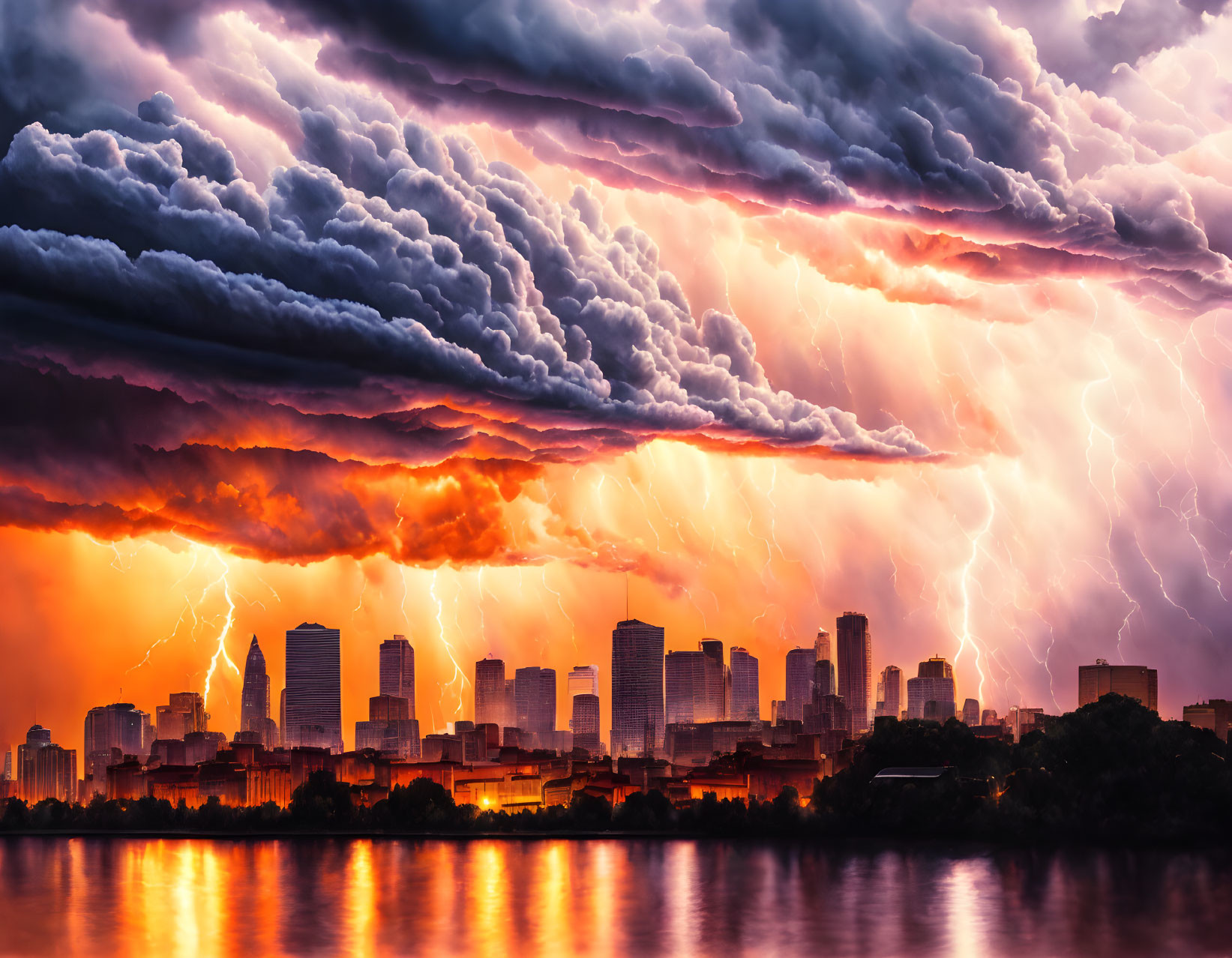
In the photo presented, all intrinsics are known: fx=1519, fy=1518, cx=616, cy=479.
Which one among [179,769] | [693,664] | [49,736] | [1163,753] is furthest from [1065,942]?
[693,664]

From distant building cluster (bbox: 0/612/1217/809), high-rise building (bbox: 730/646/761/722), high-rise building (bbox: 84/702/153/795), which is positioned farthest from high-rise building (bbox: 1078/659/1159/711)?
high-rise building (bbox: 84/702/153/795)

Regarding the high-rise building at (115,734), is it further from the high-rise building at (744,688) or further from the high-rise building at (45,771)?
the high-rise building at (744,688)

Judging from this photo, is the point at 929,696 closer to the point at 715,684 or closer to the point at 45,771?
the point at 715,684

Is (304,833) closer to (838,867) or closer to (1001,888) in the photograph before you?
(838,867)

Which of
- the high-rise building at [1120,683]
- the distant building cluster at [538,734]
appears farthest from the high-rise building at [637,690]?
the high-rise building at [1120,683]

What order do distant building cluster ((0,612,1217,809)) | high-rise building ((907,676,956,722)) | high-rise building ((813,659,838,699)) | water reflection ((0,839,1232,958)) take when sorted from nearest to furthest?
water reflection ((0,839,1232,958))
distant building cluster ((0,612,1217,809))
high-rise building ((907,676,956,722))
high-rise building ((813,659,838,699))

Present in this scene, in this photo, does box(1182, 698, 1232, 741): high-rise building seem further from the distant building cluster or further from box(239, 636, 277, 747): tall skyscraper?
box(239, 636, 277, 747): tall skyscraper

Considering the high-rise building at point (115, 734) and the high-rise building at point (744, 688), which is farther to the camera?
the high-rise building at point (744, 688)
